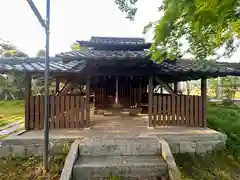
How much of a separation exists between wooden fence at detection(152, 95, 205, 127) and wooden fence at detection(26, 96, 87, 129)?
2186mm

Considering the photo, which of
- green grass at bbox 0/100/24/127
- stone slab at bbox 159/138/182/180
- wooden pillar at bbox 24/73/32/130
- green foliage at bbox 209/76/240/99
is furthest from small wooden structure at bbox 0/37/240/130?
green foliage at bbox 209/76/240/99

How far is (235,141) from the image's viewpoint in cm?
500

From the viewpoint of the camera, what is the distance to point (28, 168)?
3.41m

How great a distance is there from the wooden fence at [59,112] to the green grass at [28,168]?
1.10 m

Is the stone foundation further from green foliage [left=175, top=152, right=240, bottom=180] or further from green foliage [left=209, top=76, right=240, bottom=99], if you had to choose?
green foliage [left=209, top=76, right=240, bottom=99]

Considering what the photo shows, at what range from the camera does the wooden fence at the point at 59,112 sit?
15.0 ft

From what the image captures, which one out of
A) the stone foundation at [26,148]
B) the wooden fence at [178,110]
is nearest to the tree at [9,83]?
the stone foundation at [26,148]

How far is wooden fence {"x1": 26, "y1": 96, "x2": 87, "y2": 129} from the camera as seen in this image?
4570 millimetres

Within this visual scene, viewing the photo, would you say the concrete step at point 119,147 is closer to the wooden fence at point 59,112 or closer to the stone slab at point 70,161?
the stone slab at point 70,161

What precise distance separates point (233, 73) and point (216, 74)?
0.49 meters

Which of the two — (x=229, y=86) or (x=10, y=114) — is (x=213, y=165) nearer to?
(x=10, y=114)

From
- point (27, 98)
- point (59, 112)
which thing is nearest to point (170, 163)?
point (59, 112)

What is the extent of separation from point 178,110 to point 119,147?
2284mm

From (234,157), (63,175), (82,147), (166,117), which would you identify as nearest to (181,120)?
(166,117)
